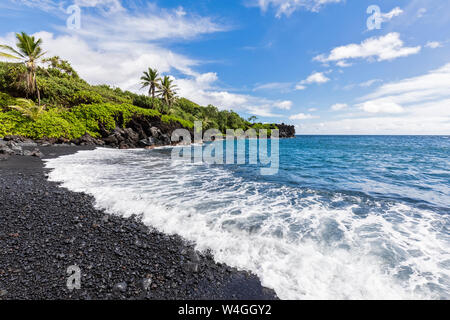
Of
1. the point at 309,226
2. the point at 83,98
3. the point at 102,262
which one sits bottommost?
the point at 309,226

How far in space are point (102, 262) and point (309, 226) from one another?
6.00 metres

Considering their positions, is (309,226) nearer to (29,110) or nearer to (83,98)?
(29,110)

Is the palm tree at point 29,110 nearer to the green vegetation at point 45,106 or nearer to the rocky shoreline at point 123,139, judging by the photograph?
the green vegetation at point 45,106

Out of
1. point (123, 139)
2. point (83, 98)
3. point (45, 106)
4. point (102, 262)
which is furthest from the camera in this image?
point (83, 98)

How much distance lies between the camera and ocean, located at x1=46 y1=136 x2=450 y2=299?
12.0 ft

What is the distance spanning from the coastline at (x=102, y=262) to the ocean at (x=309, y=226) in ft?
1.58

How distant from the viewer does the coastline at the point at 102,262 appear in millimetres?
3164

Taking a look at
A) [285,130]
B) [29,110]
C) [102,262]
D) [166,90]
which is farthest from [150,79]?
[285,130]

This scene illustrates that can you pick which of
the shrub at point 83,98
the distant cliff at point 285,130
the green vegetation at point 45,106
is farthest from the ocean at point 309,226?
the distant cliff at point 285,130

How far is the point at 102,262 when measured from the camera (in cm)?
375
